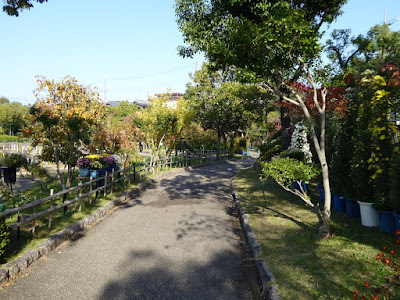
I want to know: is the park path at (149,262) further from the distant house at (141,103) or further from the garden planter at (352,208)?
the distant house at (141,103)

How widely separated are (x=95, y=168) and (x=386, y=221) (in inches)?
334

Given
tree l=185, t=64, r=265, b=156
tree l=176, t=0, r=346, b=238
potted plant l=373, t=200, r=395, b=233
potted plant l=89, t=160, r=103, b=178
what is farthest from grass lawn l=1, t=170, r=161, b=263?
tree l=185, t=64, r=265, b=156

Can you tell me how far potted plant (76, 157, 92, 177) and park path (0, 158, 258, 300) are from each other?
2.24 meters

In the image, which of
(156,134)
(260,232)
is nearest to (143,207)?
(260,232)

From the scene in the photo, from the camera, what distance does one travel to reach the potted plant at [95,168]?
9.81 meters

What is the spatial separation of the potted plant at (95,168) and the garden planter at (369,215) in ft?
25.7

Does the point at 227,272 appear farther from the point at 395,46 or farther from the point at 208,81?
the point at 208,81

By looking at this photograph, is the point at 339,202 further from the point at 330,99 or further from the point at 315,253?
the point at 330,99

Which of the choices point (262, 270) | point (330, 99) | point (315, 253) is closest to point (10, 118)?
point (330, 99)

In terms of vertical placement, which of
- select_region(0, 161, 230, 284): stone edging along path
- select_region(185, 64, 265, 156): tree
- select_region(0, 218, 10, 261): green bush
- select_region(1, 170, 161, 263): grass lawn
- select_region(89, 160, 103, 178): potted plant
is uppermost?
select_region(185, 64, 265, 156): tree

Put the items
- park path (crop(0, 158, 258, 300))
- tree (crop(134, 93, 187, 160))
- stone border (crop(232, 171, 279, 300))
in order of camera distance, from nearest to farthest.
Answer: stone border (crop(232, 171, 279, 300))
park path (crop(0, 158, 258, 300))
tree (crop(134, 93, 187, 160))

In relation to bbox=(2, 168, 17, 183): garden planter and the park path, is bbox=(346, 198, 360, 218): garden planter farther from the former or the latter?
bbox=(2, 168, 17, 183): garden planter

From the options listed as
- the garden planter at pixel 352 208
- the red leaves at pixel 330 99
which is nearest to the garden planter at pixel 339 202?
the garden planter at pixel 352 208

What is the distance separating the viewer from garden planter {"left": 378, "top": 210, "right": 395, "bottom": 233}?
583 cm
